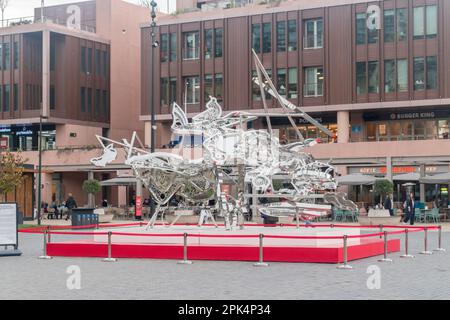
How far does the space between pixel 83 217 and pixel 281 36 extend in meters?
26.9

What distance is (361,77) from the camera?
190ft

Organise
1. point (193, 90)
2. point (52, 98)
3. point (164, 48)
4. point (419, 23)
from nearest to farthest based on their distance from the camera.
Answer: point (419, 23) → point (193, 90) → point (164, 48) → point (52, 98)

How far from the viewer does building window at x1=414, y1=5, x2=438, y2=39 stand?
5559 cm

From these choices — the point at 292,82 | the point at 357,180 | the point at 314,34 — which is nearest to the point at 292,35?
the point at 314,34

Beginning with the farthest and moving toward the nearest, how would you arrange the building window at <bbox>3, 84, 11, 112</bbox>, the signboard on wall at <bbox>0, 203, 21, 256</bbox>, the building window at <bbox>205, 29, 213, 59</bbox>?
1. the building window at <bbox>3, 84, 11, 112</bbox>
2. the building window at <bbox>205, 29, 213, 59</bbox>
3. the signboard on wall at <bbox>0, 203, 21, 256</bbox>

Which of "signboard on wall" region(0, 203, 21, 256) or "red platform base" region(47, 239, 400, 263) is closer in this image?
"red platform base" region(47, 239, 400, 263)

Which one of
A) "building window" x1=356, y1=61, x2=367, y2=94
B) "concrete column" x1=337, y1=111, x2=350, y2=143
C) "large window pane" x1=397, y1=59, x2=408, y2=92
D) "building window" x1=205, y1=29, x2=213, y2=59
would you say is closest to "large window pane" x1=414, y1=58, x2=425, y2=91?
"large window pane" x1=397, y1=59, x2=408, y2=92

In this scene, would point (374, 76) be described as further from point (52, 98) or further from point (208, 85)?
point (52, 98)

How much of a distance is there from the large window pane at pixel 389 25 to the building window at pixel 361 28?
1.41 meters

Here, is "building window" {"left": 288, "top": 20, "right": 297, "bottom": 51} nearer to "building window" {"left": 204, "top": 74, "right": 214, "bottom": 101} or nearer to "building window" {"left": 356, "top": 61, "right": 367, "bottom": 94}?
"building window" {"left": 356, "top": 61, "right": 367, "bottom": 94}

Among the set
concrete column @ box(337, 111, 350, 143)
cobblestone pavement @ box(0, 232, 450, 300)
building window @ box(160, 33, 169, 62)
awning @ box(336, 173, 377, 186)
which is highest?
building window @ box(160, 33, 169, 62)

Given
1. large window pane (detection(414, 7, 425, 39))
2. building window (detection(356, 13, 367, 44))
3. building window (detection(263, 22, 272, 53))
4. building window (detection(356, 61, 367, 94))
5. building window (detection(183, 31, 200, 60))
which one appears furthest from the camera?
building window (detection(183, 31, 200, 60))

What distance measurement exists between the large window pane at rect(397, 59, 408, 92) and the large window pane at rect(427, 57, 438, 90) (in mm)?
1528
